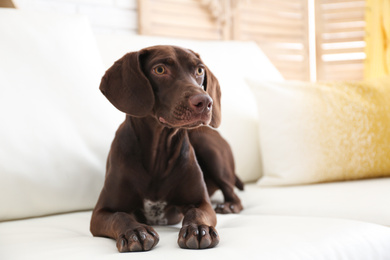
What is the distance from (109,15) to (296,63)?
71.2 inches

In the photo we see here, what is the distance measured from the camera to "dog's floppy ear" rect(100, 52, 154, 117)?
1.33m

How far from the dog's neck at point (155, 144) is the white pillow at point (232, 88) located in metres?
0.64

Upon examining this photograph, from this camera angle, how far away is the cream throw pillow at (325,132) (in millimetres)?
1983

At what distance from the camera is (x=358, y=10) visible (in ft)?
13.9

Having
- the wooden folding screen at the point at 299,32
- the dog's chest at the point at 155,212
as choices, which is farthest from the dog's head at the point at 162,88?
the wooden folding screen at the point at 299,32

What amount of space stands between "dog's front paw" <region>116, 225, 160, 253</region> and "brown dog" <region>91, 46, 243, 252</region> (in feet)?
0.26

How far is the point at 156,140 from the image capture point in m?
1.46

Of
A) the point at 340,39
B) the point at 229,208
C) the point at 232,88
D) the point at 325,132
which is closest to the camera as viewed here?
the point at 229,208

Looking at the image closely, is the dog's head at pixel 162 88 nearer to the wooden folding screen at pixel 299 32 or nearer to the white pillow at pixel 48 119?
the white pillow at pixel 48 119

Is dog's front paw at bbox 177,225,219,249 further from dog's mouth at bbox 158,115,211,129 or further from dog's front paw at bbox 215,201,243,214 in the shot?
dog's front paw at bbox 215,201,243,214

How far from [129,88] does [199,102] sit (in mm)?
219

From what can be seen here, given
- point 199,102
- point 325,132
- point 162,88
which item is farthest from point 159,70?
point 325,132

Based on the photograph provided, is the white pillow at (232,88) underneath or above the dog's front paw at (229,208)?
above

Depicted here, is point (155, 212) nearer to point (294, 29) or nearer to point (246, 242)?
point (246, 242)
